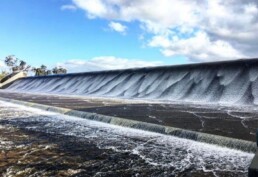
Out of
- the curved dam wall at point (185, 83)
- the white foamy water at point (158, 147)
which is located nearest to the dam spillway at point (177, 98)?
the curved dam wall at point (185, 83)

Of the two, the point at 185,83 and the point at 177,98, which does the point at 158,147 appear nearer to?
the point at 177,98

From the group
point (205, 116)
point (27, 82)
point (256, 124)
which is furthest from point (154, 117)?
point (27, 82)

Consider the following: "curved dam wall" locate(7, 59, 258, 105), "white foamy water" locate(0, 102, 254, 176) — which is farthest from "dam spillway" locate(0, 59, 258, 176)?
"white foamy water" locate(0, 102, 254, 176)

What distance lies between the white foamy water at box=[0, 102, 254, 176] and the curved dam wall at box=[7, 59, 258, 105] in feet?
23.3

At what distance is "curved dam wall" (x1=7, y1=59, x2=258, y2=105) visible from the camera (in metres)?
13.9

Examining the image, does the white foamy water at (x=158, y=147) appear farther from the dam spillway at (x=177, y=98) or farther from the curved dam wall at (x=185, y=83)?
the curved dam wall at (x=185, y=83)

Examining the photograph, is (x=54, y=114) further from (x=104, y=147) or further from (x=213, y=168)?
(x=213, y=168)

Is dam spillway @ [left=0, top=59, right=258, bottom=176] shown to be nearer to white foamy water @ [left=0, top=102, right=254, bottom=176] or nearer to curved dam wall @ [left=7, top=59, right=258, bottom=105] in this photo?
curved dam wall @ [left=7, top=59, right=258, bottom=105]

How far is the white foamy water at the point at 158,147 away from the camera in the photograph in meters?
4.89

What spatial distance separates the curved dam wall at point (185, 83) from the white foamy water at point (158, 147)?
7.09 meters

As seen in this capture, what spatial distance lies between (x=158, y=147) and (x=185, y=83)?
35.8 ft

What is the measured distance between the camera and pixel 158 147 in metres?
6.07

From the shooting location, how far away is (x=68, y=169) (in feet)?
15.1

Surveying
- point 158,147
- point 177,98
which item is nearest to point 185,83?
point 177,98
